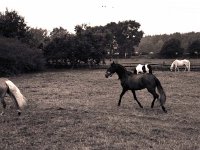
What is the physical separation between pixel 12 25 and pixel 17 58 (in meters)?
8.19

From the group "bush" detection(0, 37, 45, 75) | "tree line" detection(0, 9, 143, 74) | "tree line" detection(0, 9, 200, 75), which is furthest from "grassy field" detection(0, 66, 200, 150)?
"tree line" detection(0, 9, 143, 74)

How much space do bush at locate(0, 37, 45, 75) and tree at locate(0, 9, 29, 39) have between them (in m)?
4.37

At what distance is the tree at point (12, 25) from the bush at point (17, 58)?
437 cm

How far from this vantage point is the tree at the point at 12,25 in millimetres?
40656

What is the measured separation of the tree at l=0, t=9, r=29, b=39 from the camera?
133 ft

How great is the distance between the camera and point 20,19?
42.1m

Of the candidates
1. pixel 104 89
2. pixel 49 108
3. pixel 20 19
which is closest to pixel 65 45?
pixel 20 19

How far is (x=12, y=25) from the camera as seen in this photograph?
41.1m

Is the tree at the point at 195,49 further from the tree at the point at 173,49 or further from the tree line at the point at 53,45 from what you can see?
the tree line at the point at 53,45

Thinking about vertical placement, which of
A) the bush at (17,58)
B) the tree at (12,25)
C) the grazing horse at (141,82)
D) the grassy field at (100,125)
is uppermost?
the tree at (12,25)

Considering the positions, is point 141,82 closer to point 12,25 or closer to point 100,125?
point 100,125

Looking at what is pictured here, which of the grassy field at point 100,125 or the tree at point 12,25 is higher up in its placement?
the tree at point 12,25

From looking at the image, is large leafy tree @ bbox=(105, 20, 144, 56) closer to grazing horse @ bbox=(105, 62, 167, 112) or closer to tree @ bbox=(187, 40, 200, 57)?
tree @ bbox=(187, 40, 200, 57)

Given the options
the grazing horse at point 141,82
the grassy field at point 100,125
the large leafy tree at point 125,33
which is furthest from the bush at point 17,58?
the large leafy tree at point 125,33
